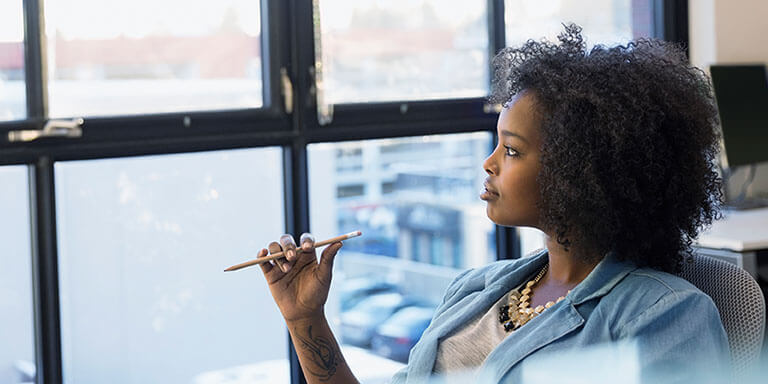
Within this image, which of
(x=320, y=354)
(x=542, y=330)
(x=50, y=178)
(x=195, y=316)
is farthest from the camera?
(x=195, y=316)

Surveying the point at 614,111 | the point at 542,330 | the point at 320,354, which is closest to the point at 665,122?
the point at 614,111

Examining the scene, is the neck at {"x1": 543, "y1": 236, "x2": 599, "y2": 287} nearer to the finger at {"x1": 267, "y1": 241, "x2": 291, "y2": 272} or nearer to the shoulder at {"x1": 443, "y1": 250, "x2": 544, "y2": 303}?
the shoulder at {"x1": 443, "y1": 250, "x2": 544, "y2": 303}

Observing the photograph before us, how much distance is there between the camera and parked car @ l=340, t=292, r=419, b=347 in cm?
279

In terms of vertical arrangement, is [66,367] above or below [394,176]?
below

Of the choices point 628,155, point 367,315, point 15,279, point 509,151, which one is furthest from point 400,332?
point 628,155

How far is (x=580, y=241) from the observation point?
1.45 metres

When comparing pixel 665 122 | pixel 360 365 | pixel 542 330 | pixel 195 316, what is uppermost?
pixel 665 122

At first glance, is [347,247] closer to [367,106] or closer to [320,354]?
[367,106]

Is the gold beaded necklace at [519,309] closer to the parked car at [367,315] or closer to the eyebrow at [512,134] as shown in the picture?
the eyebrow at [512,134]

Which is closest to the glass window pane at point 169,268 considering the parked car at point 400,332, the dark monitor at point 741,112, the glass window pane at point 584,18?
the parked car at point 400,332

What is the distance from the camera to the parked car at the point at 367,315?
2.79 meters

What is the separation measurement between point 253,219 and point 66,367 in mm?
615

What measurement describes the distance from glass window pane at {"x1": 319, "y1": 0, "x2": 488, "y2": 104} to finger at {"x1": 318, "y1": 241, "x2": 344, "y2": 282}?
1184 millimetres

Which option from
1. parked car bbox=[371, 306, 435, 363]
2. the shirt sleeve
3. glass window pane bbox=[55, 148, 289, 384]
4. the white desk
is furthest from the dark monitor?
the shirt sleeve
